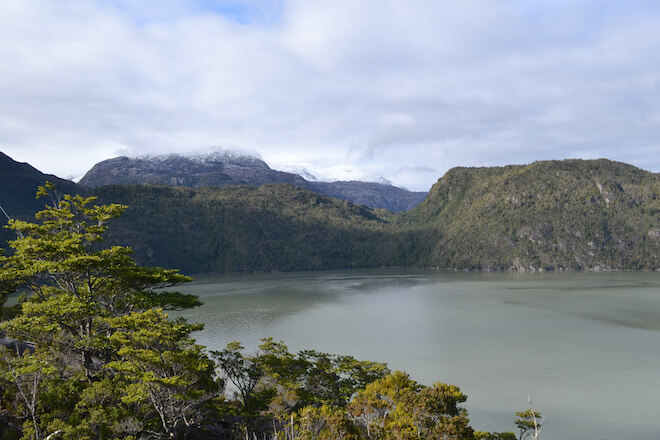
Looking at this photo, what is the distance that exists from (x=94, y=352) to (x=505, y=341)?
39.8 metres

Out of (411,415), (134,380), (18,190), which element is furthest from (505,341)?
(18,190)

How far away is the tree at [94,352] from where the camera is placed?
15.7 m

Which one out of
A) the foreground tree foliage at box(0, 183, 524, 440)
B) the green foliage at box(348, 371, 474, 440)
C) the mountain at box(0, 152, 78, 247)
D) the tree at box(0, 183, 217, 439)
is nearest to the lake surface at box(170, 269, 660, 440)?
the green foliage at box(348, 371, 474, 440)

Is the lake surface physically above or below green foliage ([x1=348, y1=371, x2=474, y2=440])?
below

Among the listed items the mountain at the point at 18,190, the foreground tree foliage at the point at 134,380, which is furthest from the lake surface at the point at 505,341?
the mountain at the point at 18,190

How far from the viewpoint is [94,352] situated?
1898 centimetres

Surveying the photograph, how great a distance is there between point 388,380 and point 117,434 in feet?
35.0

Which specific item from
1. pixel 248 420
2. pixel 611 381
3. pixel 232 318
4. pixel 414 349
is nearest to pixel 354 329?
pixel 414 349

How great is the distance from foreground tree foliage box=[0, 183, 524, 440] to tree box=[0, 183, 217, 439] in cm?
5

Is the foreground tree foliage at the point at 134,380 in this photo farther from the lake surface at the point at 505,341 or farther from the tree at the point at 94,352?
the lake surface at the point at 505,341

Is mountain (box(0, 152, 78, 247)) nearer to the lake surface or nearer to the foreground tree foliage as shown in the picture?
the lake surface

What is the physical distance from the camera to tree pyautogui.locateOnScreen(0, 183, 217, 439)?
51.5 ft

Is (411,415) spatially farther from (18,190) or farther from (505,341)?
(18,190)

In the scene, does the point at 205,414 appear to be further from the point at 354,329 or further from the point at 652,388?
the point at 354,329
